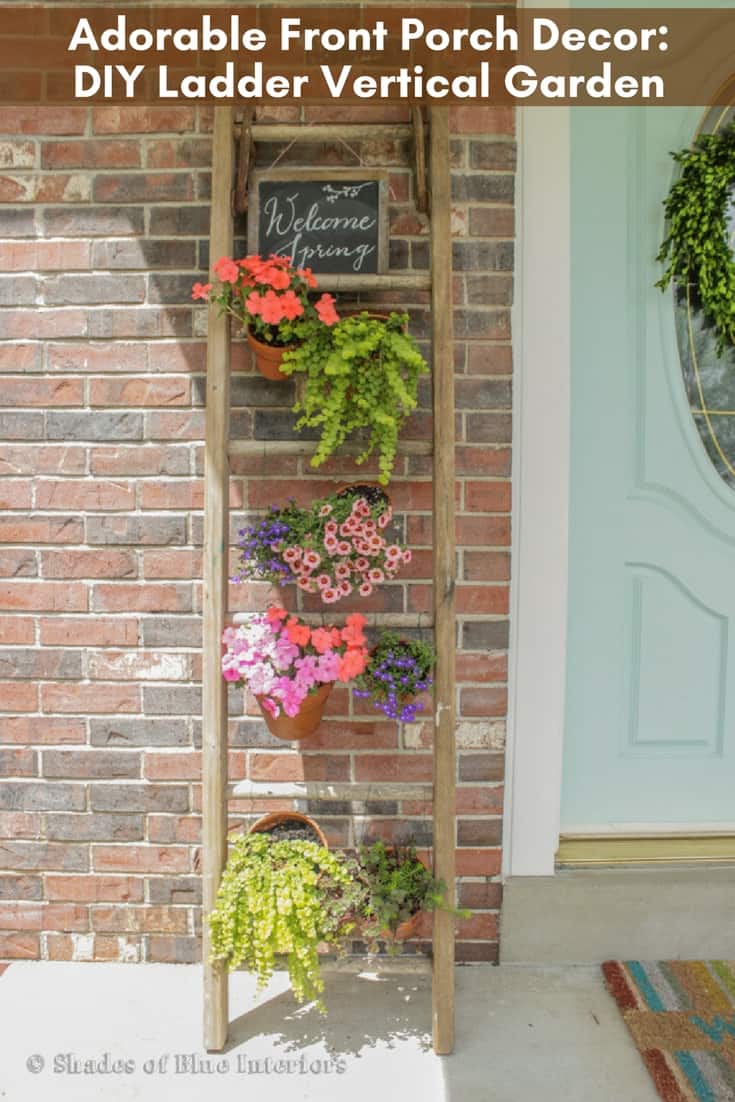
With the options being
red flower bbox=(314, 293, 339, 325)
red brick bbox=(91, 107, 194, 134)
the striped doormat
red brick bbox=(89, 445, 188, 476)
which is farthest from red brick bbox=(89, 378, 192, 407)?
the striped doormat

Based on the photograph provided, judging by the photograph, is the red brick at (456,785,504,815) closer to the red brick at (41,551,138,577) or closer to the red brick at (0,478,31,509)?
the red brick at (41,551,138,577)

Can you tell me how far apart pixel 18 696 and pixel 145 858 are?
1.72 feet

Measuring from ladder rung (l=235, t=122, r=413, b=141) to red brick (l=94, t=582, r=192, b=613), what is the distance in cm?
109

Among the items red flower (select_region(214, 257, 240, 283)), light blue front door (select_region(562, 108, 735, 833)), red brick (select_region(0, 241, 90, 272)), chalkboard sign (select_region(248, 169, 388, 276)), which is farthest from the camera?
light blue front door (select_region(562, 108, 735, 833))

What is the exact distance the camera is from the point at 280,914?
5.90 ft

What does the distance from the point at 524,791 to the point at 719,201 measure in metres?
1.57

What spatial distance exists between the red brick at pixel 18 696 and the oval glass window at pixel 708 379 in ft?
6.11

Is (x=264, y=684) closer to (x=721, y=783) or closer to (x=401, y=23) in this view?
(x=721, y=783)

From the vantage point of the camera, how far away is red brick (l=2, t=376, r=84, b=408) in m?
2.14

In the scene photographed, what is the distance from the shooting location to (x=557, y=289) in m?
2.11

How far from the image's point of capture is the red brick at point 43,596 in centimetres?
218

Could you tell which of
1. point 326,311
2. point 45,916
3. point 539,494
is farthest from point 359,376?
point 45,916

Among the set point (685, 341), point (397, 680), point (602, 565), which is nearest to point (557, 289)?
point (685, 341)

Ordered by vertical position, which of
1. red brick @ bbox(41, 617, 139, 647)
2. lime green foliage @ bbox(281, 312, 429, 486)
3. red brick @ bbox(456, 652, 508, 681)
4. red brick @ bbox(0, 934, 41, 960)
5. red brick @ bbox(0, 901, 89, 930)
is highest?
lime green foliage @ bbox(281, 312, 429, 486)
